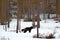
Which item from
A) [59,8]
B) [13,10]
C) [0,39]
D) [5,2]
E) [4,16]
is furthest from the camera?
[13,10]

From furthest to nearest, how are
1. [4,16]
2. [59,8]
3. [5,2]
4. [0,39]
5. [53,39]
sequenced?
[59,8]
[5,2]
[4,16]
[53,39]
[0,39]

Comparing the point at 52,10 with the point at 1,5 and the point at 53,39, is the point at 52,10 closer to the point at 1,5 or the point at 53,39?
the point at 1,5

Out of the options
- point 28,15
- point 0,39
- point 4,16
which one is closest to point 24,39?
point 0,39

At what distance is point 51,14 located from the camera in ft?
136

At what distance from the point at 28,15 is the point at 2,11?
62.3 ft

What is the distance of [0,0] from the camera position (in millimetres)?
20469

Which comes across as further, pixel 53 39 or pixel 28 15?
pixel 28 15

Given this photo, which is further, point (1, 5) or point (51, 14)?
point (51, 14)

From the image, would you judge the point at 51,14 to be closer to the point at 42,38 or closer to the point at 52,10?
the point at 52,10

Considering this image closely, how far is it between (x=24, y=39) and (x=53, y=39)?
7.12 ft

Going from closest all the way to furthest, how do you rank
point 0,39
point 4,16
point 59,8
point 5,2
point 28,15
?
point 0,39
point 4,16
point 5,2
point 59,8
point 28,15

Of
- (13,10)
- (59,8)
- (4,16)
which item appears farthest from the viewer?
(13,10)

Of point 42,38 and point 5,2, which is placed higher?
point 5,2

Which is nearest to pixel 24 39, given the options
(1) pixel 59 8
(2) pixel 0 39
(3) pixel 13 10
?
(2) pixel 0 39
